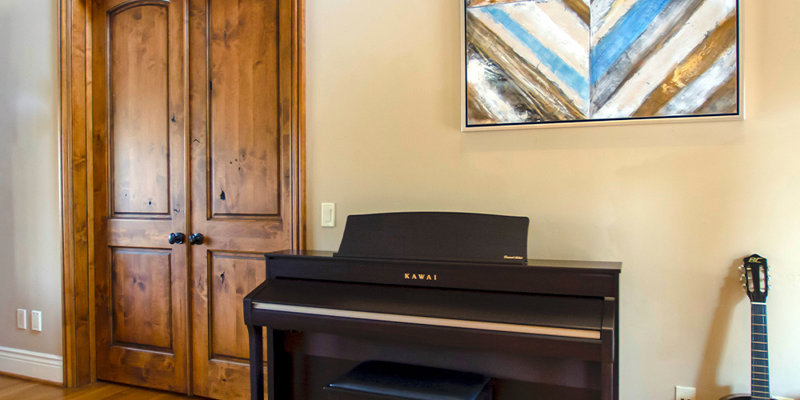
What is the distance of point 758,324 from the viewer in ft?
5.61

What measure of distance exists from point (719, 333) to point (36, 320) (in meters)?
3.37

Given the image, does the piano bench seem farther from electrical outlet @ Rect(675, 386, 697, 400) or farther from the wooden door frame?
the wooden door frame

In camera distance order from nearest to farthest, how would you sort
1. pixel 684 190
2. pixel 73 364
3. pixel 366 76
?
pixel 684 190 < pixel 366 76 < pixel 73 364

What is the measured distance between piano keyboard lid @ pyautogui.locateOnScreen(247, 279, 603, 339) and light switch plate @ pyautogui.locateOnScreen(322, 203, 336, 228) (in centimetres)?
46

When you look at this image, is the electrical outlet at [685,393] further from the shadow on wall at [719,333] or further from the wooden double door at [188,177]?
the wooden double door at [188,177]

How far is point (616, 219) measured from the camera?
1962 mm

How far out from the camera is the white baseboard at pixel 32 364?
2.92 meters

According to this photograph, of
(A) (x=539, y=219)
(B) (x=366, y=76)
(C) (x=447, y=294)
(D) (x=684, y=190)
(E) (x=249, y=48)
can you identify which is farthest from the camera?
(E) (x=249, y=48)

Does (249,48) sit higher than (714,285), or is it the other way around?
(249,48)

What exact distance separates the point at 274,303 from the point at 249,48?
134cm

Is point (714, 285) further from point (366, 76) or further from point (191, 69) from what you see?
point (191, 69)

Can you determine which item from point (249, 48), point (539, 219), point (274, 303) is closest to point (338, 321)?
point (274, 303)

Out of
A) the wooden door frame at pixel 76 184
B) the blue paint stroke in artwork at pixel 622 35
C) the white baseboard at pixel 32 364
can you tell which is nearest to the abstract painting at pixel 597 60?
the blue paint stroke in artwork at pixel 622 35

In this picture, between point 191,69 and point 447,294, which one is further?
point 191,69
